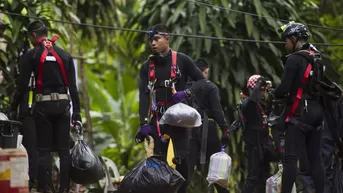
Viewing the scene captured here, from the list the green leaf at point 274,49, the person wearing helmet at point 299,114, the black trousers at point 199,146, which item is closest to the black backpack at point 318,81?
the person wearing helmet at point 299,114

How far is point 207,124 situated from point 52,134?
2320 mm

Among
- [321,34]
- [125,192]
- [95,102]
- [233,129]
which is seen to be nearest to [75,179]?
[125,192]

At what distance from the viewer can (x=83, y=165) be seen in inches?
508

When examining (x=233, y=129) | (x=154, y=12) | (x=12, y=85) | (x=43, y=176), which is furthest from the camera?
(x=154, y=12)

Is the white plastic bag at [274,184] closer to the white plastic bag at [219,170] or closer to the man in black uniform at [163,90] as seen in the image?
the white plastic bag at [219,170]

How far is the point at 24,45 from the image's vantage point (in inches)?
623

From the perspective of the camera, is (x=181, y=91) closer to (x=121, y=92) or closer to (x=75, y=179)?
(x=75, y=179)

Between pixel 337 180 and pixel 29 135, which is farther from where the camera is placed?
pixel 337 180

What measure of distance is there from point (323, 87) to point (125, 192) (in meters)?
2.66

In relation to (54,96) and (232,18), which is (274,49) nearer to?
(232,18)

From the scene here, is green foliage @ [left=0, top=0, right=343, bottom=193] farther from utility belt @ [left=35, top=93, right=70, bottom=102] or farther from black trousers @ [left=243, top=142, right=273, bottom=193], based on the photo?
black trousers @ [left=243, top=142, right=273, bottom=193]

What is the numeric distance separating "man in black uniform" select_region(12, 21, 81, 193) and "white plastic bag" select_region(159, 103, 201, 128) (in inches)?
57.2

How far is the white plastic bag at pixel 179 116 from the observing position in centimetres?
1173

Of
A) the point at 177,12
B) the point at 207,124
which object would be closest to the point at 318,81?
the point at 207,124
